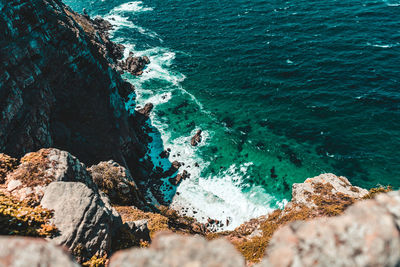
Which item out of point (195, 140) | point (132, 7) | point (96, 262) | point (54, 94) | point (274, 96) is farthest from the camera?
point (132, 7)

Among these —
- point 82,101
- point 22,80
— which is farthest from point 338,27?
point 22,80

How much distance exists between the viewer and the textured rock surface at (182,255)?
166 inches

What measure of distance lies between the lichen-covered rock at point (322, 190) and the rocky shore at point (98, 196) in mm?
175

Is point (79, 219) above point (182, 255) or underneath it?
underneath

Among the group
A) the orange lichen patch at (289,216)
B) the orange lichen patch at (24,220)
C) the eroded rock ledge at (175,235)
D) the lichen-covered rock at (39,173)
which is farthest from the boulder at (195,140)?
the orange lichen patch at (24,220)

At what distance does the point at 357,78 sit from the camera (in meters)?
59.3

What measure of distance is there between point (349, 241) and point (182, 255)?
3.20m

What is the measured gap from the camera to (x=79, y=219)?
1203 cm

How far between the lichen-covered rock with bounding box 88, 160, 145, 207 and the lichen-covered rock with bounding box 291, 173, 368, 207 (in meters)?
18.3

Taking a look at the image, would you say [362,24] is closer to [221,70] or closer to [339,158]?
[221,70]

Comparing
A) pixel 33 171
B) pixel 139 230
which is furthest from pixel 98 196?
pixel 33 171

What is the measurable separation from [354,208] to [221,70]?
72577 mm

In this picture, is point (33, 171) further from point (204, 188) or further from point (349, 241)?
point (204, 188)

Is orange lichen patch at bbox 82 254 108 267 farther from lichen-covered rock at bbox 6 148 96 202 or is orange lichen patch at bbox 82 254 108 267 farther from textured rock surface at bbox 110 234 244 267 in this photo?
textured rock surface at bbox 110 234 244 267
